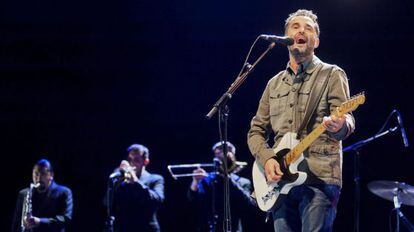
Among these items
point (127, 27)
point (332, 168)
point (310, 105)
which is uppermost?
point (127, 27)

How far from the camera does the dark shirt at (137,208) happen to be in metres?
7.59

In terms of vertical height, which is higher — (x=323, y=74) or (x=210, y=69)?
(x=210, y=69)

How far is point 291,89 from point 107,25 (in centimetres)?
567

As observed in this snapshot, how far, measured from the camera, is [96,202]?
31.9ft

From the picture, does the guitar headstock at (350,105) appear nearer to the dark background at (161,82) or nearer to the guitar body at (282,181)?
the guitar body at (282,181)

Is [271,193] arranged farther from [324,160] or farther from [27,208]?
[27,208]

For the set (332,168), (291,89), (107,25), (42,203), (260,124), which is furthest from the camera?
(107,25)

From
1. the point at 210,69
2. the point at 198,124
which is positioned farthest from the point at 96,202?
the point at 210,69

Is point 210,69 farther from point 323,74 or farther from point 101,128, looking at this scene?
point 323,74

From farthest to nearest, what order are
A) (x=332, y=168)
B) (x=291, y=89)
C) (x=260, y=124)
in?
(x=260, y=124) < (x=291, y=89) < (x=332, y=168)

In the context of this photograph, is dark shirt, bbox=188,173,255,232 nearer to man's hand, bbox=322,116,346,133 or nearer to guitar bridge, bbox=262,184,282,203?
guitar bridge, bbox=262,184,282,203

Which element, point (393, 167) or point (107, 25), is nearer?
point (393, 167)

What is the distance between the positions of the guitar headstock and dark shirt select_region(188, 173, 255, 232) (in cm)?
403

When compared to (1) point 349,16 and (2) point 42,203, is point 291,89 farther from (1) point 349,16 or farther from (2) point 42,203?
(2) point 42,203
